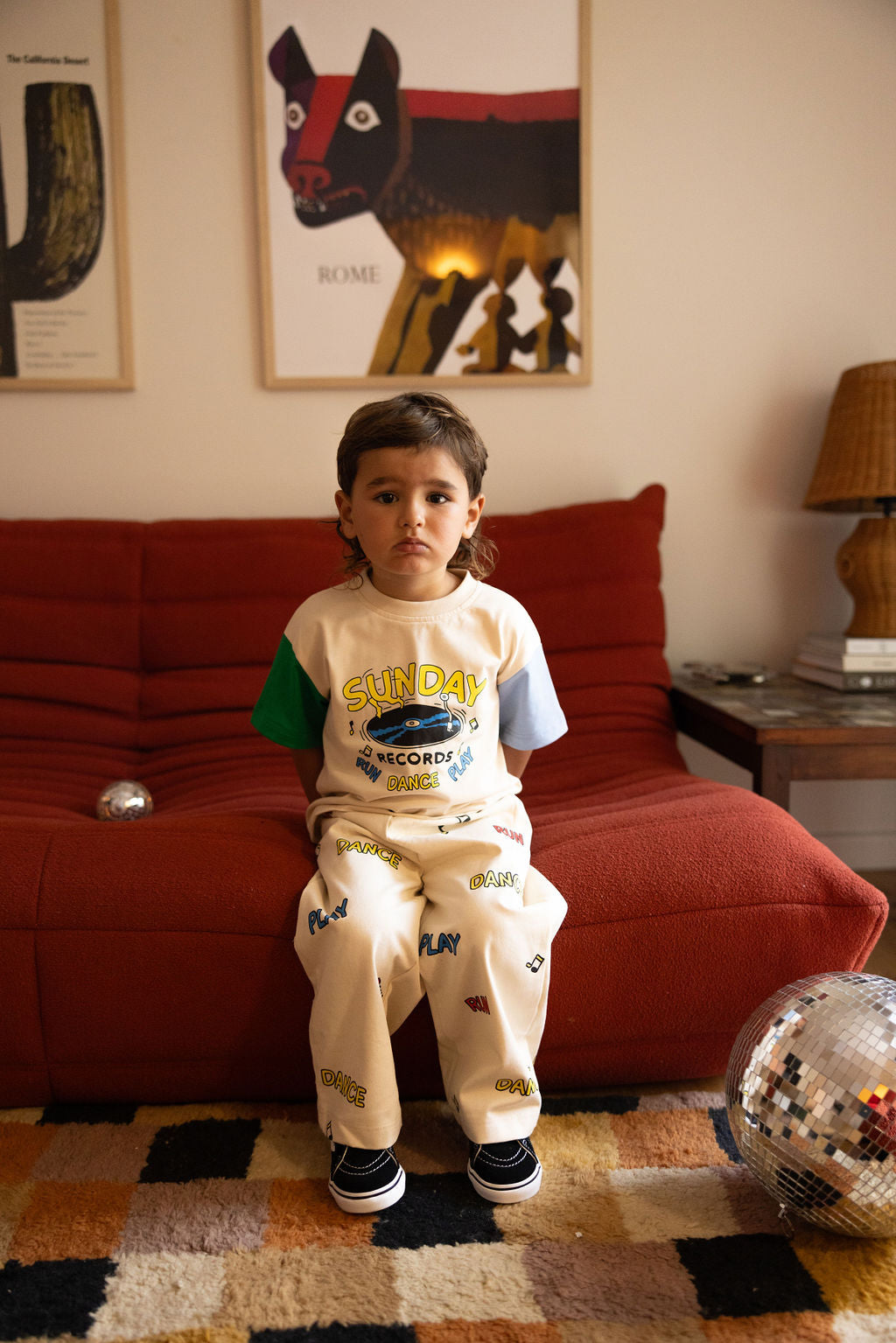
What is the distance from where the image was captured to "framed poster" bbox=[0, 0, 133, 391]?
79.4 inches

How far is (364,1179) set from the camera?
110cm

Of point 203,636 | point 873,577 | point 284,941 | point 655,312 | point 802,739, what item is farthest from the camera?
point 655,312

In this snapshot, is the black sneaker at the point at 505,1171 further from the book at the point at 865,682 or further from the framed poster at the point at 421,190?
the framed poster at the point at 421,190

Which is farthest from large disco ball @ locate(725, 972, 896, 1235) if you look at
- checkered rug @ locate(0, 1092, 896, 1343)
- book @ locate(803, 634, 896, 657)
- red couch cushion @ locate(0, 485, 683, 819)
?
book @ locate(803, 634, 896, 657)

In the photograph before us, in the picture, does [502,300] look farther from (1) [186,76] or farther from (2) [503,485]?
(1) [186,76]

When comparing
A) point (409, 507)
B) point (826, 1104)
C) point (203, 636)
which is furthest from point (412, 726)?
point (203, 636)

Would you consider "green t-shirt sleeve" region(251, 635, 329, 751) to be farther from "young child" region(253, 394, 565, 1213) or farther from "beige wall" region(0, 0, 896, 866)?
"beige wall" region(0, 0, 896, 866)

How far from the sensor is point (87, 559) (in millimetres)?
1914

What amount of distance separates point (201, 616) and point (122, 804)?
1.53ft

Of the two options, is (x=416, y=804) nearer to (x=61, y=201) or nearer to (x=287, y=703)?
(x=287, y=703)

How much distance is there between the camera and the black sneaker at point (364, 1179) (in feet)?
3.58

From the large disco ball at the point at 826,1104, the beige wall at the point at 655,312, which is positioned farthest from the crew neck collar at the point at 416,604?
the beige wall at the point at 655,312

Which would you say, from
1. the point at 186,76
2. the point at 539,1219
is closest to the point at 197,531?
the point at 186,76

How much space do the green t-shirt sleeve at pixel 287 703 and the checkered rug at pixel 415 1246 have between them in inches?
20.4
